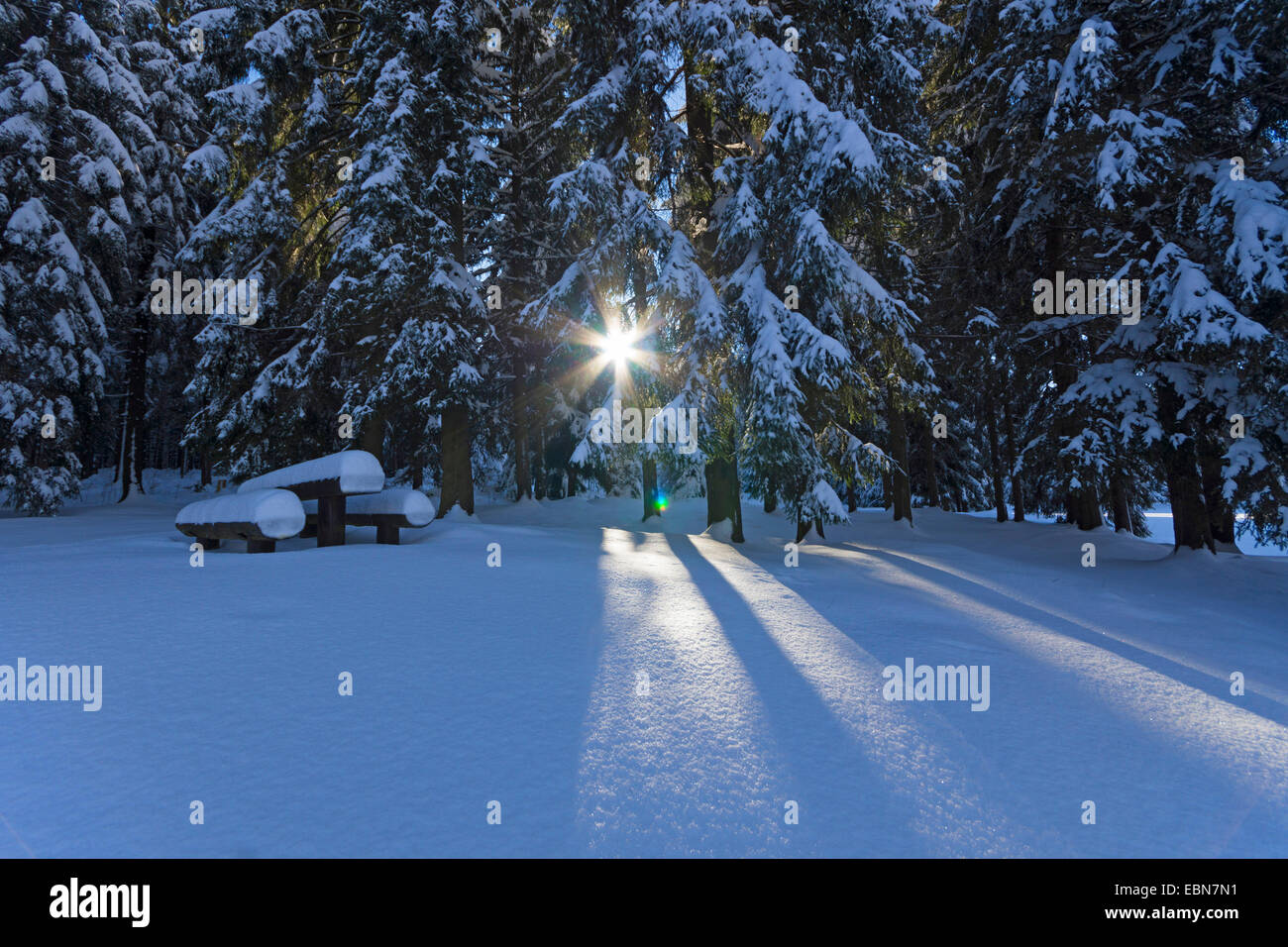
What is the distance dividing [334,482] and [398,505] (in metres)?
0.91

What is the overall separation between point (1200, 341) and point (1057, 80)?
5.56m

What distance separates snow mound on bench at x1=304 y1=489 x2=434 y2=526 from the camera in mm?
8367

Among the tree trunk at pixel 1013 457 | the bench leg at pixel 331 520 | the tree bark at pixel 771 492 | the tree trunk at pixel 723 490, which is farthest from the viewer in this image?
the tree trunk at pixel 1013 457

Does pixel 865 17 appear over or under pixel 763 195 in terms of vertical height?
over

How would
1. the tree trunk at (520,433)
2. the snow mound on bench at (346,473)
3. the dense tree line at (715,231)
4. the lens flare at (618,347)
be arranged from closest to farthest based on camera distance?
the snow mound on bench at (346,473), the dense tree line at (715,231), the lens flare at (618,347), the tree trunk at (520,433)

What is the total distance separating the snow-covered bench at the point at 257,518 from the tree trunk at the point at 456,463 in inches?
222

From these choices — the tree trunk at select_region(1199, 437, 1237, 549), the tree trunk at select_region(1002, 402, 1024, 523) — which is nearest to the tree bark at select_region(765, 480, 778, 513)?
the tree trunk at select_region(1199, 437, 1237, 549)

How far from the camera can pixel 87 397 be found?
17031mm

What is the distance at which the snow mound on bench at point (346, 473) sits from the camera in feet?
25.2

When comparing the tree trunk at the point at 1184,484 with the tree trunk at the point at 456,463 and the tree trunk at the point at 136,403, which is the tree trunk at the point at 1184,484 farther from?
the tree trunk at the point at 136,403

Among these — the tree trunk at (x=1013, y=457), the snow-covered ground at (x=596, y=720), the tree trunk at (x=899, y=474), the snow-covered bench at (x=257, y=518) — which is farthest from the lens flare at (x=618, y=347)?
the tree trunk at (x=1013, y=457)
